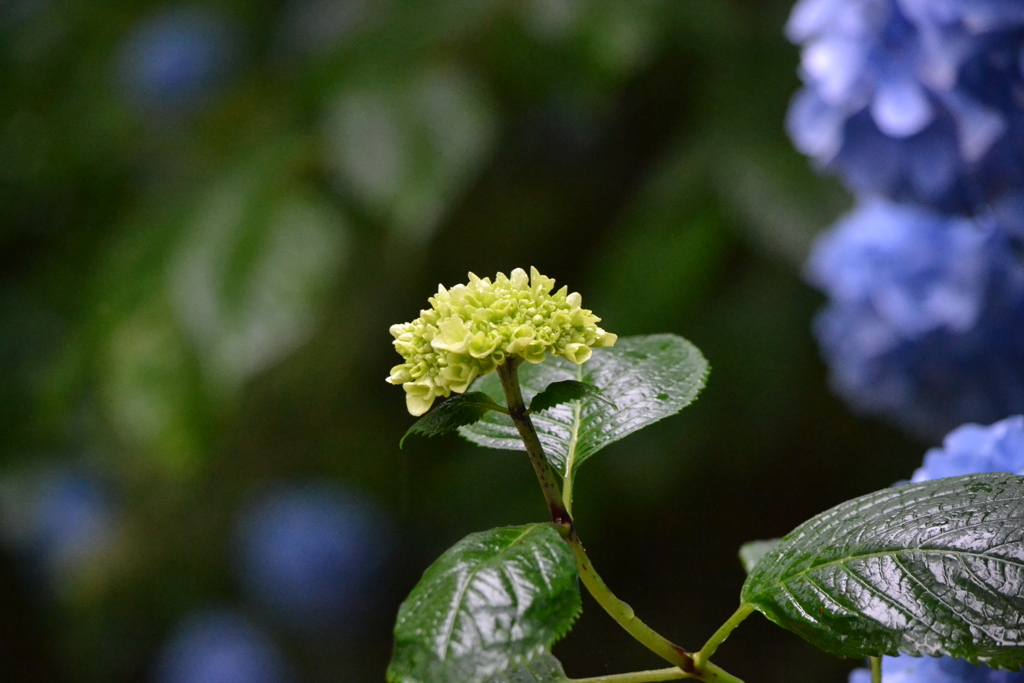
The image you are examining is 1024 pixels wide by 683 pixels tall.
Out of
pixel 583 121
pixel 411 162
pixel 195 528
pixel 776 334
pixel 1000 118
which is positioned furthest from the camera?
Result: pixel 195 528

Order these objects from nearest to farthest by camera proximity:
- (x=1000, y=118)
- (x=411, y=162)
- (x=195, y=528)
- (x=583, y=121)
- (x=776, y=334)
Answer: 1. (x=1000, y=118)
2. (x=411, y=162)
3. (x=776, y=334)
4. (x=583, y=121)
5. (x=195, y=528)

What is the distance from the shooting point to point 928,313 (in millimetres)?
443

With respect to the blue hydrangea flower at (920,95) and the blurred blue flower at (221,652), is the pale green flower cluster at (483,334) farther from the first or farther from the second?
the blurred blue flower at (221,652)

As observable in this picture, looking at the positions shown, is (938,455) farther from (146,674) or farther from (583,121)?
(146,674)

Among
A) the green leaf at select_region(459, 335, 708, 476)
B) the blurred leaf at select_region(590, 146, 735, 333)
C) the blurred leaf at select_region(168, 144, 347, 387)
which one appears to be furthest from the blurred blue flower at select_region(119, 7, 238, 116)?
the green leaf at select_region(459, 335, 708, 476)

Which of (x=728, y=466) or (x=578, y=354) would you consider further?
(x=728, y=466)

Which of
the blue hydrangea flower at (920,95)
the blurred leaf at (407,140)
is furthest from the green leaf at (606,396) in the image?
the blurred leaf at (407,140)

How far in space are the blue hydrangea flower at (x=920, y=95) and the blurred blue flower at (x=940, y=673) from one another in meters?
0.19

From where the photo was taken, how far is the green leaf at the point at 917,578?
18cm

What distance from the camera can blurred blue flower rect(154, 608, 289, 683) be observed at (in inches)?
42.9

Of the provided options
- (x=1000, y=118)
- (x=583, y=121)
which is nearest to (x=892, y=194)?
(x=1000, y=118)

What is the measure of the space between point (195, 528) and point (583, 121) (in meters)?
0.56

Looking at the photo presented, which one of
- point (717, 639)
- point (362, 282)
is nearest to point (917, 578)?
point (717, 639)

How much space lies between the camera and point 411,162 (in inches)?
24.6
